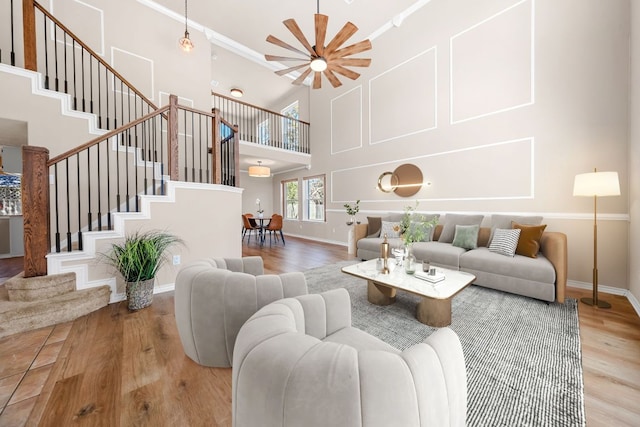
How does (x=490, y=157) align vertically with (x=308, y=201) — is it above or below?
A: above

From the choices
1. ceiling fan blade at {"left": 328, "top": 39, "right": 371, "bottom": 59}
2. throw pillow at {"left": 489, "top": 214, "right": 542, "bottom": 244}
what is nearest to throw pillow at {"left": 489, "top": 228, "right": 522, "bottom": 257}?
throw pillow at {"left": 489, "top": 214, "right": 542, "bottom": 244}

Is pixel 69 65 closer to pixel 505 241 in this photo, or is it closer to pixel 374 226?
pixel 374 226

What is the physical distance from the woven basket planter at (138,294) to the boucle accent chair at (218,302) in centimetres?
123

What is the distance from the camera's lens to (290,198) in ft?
29.2

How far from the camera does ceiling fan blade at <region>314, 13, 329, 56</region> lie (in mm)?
2691

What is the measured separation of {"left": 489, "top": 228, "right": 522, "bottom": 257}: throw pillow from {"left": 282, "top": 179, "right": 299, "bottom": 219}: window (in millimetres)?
6177

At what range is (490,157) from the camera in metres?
3.90

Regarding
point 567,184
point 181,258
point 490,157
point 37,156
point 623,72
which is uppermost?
point 623,72

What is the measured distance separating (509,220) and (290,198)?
675cm

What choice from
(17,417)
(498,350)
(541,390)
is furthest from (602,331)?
(17,417)

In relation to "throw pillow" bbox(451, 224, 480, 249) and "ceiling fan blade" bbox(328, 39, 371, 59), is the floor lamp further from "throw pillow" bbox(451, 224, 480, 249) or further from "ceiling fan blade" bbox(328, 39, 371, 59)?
"ceiling fan blade" bbox(328, 39, 371, 59)

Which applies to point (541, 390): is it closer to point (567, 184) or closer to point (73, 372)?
point (73, 372)

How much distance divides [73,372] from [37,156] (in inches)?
83.2

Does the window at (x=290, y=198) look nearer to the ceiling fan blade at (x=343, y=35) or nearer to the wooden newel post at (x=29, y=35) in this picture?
the ceiling fan blade at (x=343, y=35)
